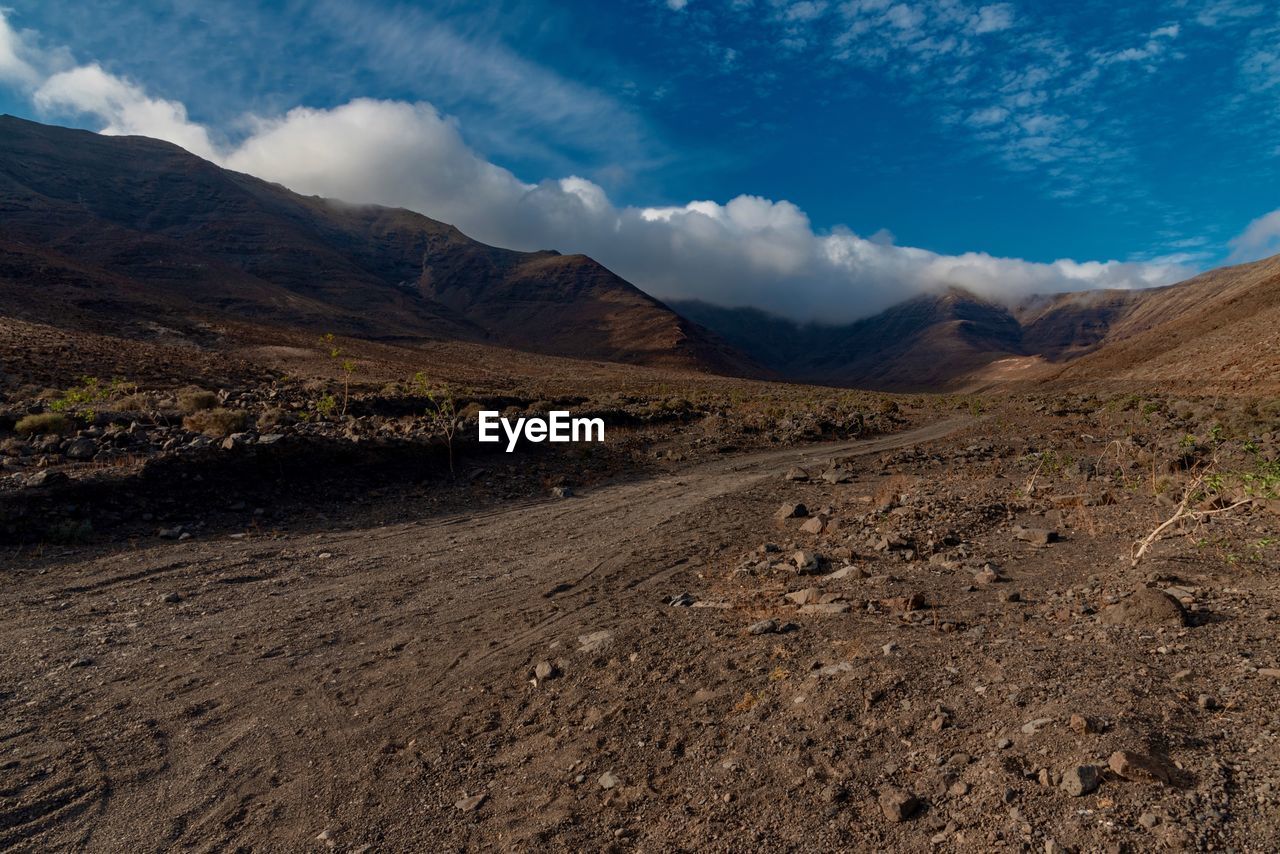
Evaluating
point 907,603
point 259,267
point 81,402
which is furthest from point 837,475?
point 259,267

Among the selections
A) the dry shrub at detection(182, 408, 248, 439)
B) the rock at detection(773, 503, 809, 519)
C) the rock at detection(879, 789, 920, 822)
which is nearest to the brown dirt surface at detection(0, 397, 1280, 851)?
the rock at detection(879, 789, 920, 822)

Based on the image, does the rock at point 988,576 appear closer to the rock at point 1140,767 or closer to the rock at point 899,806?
the rock at point 1140,767

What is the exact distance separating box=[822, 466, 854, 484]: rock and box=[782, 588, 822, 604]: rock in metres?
8.51

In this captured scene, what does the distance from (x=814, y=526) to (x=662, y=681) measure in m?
5.58

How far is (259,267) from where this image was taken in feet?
399

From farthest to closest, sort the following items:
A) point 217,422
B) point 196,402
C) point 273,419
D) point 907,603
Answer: point 196,402 < point 273,419 < point 217,422 < point 907,603

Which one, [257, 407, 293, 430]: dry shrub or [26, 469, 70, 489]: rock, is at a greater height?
[257, 407, 293, 430]: dry shrub

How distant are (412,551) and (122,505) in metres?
5.15

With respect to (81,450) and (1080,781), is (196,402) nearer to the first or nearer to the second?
(81,450)

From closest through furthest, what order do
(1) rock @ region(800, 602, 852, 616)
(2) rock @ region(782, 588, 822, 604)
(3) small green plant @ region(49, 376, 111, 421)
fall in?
(1) rock @ region(800, 602, 852, 616) → (2) rock @ region(782, 588, 822, 604) → (3) small green plant @ region(49, 376, 111, 421)

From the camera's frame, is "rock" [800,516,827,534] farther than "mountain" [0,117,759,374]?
No

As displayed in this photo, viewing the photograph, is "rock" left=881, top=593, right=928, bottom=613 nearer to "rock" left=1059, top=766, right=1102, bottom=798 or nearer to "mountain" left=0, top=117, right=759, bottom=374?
"rock" left=1059, top=766, right=1102, bottom=798

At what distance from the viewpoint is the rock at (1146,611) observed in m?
5.02

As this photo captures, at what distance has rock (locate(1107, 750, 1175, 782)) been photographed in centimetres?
321
